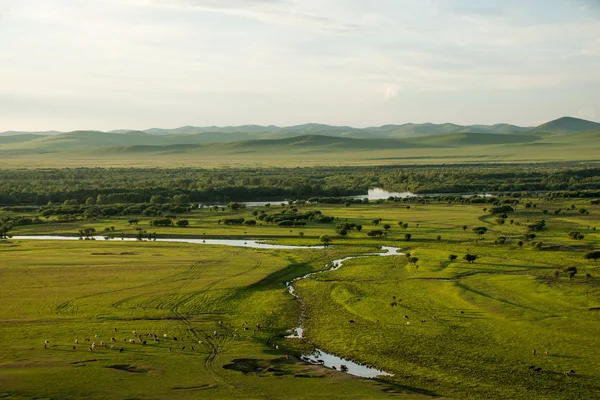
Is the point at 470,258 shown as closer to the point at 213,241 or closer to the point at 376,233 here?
the point at 376,233

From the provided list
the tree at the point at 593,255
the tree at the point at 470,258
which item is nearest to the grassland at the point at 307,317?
the tree at the point at 470,258

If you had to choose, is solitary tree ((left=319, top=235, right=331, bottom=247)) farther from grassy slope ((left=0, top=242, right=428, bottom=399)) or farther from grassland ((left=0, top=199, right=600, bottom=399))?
grassy slope ((left=0, top=242, right=428, bottom=399))

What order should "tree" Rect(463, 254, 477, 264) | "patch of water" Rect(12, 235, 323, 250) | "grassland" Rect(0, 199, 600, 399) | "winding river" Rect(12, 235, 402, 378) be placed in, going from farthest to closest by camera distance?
"patch of water" Rect(12, 235, 323, 250) → "tree" Rect(463, 254, 477, 264) → "winding river" Rect(12, 235, 402, 378) → "grassland" Rect(0, 199, 600, 399)

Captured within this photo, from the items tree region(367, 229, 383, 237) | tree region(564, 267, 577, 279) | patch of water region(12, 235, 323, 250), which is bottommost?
patch of water region(12, 235, 323, 250)

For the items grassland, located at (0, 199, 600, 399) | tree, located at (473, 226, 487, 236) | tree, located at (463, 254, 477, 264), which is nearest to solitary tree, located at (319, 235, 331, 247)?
grassland, located at (0, 199, 600, 399)

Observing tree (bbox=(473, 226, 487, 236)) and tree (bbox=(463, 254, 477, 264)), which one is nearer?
tree (bbox=(463, 254, 477, 264))

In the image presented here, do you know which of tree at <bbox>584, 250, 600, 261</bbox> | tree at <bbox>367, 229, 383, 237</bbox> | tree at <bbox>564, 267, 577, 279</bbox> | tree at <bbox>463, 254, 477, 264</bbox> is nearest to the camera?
tree at <bbox>564, 267, 577, 279</bbox>

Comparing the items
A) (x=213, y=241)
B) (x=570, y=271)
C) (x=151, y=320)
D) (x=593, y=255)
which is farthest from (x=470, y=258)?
(x=213, y=241)

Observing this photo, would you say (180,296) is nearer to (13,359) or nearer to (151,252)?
(13,359)

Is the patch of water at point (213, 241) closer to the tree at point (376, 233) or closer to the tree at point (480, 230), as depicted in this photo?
the tree at point (376, 233)

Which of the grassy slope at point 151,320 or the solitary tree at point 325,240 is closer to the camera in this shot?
the grassy slope at point 151,320
